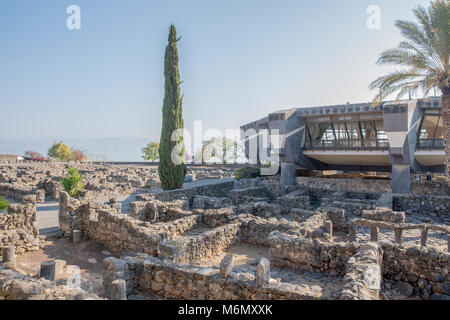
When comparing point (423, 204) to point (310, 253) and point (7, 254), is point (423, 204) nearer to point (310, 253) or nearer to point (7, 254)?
point (310, 253)

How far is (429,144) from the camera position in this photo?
918 inches

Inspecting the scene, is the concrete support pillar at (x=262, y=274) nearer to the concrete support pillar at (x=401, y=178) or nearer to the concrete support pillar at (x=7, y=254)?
the concrete support pillar at (x=7, y=254)

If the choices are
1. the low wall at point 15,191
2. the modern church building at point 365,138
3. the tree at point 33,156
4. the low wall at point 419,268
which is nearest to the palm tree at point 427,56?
the modern church building at point 365,138

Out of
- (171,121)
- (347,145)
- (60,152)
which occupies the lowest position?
(347,145)

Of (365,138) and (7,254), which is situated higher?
(365,138)

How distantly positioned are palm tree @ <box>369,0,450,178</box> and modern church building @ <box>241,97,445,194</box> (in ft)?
19.8

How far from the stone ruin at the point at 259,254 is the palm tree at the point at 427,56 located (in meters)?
5.84

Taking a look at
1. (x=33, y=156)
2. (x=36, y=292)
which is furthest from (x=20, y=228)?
(x=33, y=156)

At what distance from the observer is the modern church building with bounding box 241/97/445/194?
21781mm

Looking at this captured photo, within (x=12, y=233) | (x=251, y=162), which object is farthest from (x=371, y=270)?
(x=251, y=162)

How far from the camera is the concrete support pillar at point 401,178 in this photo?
22.2 m

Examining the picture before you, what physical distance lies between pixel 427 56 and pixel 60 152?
66.8 m

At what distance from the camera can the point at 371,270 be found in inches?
229
